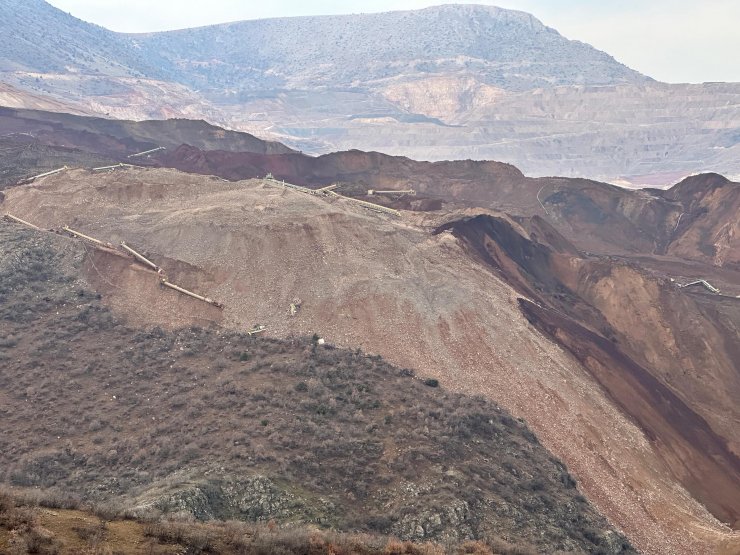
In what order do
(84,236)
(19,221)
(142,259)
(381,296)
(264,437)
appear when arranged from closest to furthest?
(264,437) < (381,296) < (142,259) < (84,236) < (19,221)

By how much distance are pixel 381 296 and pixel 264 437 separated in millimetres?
11608

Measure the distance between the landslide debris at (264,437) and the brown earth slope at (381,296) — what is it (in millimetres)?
1665

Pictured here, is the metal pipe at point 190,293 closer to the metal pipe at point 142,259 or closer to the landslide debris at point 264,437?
the metal pipe at point 142,259

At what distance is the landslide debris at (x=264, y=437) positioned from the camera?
16.2 m

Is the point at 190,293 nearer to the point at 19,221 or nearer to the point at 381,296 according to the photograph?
the point at 381,296

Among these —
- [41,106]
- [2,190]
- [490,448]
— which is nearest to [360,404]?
[490,448]

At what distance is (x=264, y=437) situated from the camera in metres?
19.1

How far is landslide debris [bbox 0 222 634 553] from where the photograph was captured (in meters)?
16.2

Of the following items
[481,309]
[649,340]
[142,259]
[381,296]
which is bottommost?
[649,340]

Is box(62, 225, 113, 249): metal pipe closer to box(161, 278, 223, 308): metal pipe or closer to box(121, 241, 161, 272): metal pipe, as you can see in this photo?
box(121, 241, 161, 272): metal pipe

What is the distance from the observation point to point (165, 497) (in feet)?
48.8

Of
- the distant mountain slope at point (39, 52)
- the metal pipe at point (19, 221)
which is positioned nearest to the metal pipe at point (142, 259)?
the metal pipe at point (19, 221)

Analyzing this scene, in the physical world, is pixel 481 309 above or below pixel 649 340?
above

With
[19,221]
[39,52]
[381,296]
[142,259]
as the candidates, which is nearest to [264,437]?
[381,296]
